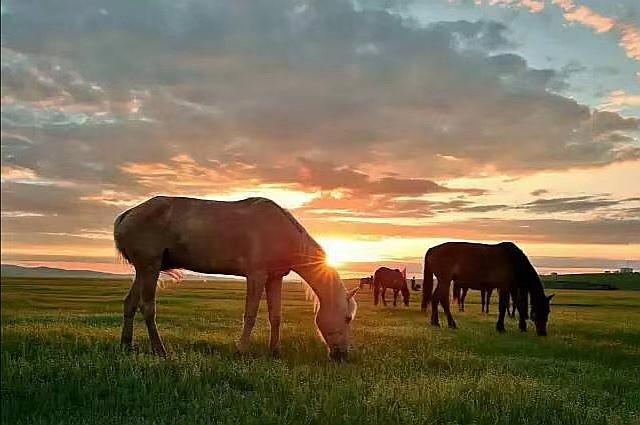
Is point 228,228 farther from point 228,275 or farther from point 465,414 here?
point 465,414

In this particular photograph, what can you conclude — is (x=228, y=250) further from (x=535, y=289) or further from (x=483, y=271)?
(x=535, y=289)

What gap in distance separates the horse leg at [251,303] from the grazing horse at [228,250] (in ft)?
0.05

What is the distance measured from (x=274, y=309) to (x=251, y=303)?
62cm

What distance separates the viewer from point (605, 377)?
27.6ft

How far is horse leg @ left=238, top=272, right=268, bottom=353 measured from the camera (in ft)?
31.4

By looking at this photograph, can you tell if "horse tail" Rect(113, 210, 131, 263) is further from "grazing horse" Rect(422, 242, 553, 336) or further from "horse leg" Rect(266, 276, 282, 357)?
"grazing horse" Rect(422, 242, 553, 336)

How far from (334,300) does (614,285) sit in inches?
476

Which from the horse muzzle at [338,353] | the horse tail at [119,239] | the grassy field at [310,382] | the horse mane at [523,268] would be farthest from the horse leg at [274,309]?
the horse mane at [523,268]

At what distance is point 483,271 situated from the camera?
17234 millimetres

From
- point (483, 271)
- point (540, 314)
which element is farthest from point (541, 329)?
point (483, 271)

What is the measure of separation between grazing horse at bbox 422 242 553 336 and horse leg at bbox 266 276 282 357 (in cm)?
698

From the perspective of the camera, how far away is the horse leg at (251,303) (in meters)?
9.56

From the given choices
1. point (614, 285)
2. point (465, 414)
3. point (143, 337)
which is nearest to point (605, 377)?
point (465, 414)

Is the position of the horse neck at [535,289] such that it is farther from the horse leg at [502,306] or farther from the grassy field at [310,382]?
the grassy field at [310,382]
